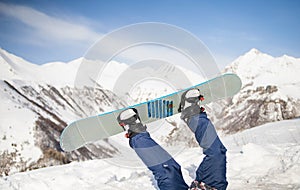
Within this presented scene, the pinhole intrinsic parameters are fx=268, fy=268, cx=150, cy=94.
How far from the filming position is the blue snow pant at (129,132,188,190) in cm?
306

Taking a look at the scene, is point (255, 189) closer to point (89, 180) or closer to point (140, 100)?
point (140, 100)

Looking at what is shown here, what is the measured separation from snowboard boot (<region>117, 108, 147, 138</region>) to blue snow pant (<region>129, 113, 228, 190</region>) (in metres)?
0.12

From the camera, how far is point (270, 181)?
4.38 meters

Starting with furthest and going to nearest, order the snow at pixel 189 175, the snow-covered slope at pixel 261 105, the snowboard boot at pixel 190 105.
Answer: the snow-covered slope at pixel 261 105
the snow at pixel 189 175
the snowboard boot at pixel 190 105

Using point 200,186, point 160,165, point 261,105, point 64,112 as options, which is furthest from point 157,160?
point 261,105

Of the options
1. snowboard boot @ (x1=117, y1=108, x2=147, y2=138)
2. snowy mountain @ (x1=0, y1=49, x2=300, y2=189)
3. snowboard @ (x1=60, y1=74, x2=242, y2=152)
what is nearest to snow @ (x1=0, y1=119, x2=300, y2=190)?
snowy mountain @ (x1=0, y1=49, x2=300, y2=189)

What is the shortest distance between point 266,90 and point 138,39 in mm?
36667

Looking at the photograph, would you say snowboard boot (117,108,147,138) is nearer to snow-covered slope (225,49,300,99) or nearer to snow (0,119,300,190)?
snow (0,119,300,190)

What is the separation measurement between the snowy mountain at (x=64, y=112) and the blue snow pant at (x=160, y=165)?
164cm

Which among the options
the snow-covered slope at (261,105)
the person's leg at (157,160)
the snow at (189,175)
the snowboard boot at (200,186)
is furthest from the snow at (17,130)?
the snow-covered slope at (261,105)

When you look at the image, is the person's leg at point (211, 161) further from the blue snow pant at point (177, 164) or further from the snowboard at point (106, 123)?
the snowboard at point (106, 123)

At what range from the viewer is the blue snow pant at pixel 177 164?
3080 millimetres

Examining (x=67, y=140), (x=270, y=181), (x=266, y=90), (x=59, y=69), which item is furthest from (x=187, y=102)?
(x=266, y=90)

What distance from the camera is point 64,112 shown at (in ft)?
72.1
